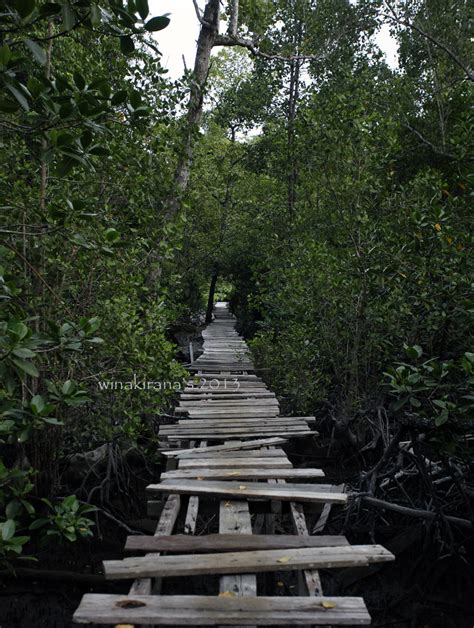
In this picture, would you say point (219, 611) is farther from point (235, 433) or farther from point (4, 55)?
point (235, 433)

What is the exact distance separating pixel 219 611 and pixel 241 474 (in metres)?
1.90

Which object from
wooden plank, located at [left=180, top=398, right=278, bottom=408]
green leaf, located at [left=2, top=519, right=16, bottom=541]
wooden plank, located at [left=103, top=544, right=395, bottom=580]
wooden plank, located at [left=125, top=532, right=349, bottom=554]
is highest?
green leaf, located at [left=2, top=519, right=16, bottom=541]

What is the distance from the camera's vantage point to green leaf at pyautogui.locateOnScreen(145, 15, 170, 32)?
210 centimetres

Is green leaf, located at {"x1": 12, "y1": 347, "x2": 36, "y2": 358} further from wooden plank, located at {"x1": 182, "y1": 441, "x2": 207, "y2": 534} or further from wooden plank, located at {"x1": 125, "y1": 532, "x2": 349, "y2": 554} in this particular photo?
wooden plank, located at {"x1": 182, "y1": 441, "x2": 207, "y2": 534}

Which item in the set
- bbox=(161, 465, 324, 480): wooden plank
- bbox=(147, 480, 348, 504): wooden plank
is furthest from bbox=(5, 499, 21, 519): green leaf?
bbox=(161, 465, 324, 480): wooden plank

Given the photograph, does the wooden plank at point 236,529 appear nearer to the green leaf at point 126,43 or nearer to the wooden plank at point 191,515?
the wooden plank at point 191,515

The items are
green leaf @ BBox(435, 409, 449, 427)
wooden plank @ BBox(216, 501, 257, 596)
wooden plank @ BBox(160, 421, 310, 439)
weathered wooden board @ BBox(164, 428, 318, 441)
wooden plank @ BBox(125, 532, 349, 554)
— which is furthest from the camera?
wooden plank @ BBox(160, 421, 310, 439)

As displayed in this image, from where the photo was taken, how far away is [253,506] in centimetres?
405

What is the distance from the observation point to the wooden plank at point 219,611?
2.37 m

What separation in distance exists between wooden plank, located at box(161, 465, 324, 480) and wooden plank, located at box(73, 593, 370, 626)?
176 centimetres

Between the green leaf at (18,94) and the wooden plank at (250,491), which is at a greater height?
the green leaf at (18,94)

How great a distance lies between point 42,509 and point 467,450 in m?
4.50

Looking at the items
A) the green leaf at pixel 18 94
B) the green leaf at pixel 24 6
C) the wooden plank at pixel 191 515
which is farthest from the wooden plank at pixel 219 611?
the green leaf at pixel 24 6

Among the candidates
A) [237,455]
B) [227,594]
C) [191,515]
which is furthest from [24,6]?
[237,455]
